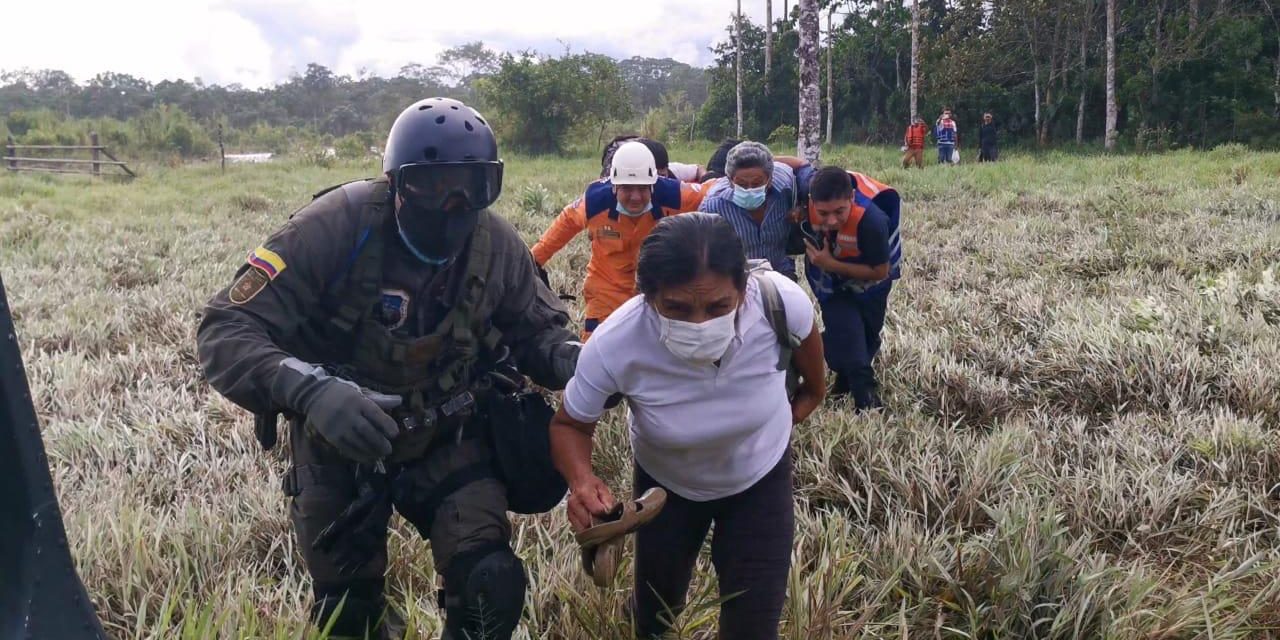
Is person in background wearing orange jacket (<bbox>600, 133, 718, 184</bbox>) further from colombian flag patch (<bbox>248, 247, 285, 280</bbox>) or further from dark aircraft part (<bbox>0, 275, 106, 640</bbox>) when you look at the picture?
dark aircraft part (<bbox>0, 275, 106, 640</bbox>)

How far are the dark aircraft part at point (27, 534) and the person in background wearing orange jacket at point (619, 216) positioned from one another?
11.3ft

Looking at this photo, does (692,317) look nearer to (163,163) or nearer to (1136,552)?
(1136,552)

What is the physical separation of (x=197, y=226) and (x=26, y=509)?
41.6ft

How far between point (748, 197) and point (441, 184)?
262cm

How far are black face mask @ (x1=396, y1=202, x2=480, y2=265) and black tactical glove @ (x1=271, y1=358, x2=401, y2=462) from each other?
19.7 inches

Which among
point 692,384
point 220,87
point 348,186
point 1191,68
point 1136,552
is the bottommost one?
point 1136,552

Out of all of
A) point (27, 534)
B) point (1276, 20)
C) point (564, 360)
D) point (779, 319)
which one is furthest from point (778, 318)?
point (1276, 20)

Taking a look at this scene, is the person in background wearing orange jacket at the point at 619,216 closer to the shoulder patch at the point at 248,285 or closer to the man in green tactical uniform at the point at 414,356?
the man in green tactical uniform at the point at 414,356

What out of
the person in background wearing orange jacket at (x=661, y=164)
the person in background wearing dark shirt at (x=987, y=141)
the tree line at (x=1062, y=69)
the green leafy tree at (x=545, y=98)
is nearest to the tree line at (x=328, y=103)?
the green leafy tree at (x=545, y=98)

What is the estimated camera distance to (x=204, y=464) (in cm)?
402

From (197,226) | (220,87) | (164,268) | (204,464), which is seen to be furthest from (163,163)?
(220,87)

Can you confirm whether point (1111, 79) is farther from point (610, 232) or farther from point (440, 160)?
point (440, 160)

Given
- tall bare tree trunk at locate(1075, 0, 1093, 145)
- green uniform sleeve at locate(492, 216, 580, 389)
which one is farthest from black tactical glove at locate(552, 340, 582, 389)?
tall bare tree trunk at locate(1075, 0, 1093, 145)

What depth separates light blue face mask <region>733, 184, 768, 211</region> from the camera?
188 inches
